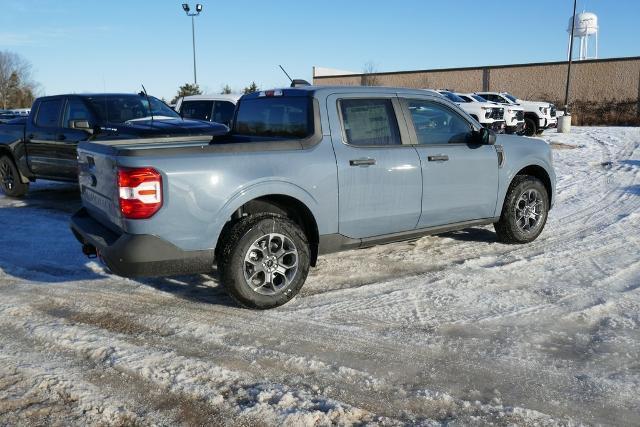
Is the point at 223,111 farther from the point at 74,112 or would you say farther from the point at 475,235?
the point at 475,235

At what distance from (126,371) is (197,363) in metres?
0.42

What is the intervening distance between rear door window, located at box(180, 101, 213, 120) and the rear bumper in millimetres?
8558

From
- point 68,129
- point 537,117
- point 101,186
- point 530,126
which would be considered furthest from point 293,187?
point 530,126

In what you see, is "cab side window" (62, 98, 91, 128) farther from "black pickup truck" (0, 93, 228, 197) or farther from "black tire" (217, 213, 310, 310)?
"black tire" (217, 213, 310, 310)

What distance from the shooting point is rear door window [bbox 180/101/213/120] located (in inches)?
499

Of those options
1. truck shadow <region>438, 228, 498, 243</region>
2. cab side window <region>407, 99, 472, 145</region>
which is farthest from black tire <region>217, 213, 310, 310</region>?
truck shadow <region>438, 228, 498, 243</region>

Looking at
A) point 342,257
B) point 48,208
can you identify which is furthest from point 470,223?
point 48,208

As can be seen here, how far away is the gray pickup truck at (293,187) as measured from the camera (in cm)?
412

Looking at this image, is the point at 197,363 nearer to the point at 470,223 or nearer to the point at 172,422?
the point at 172,422

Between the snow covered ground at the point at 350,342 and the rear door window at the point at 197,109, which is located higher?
the rear door window at the point at 197,109

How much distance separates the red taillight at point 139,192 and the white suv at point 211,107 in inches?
327

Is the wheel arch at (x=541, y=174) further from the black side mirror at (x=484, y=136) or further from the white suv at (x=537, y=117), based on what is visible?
the white suv at (x=537, y=117)

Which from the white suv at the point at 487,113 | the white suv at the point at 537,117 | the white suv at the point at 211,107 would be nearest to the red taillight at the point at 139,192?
the white suv at the point at 211,107

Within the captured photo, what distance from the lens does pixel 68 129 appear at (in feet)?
30.1
